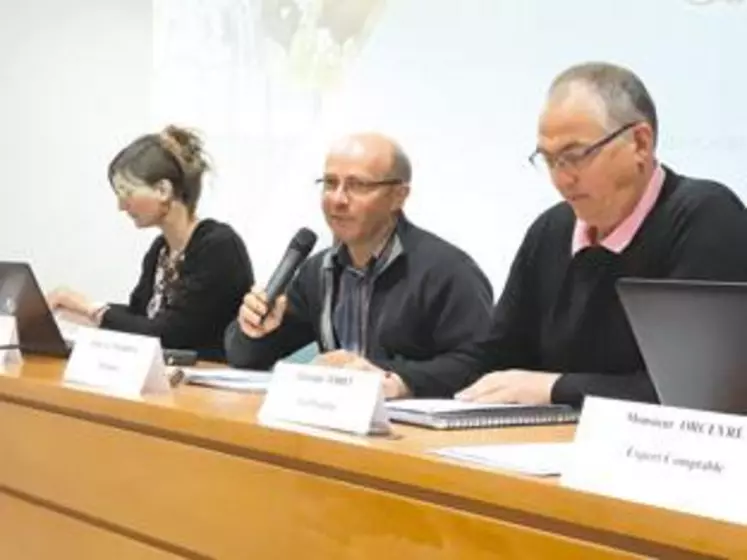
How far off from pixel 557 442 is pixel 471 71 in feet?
5.54

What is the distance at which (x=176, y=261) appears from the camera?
279cm

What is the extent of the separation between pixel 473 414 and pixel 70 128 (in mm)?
2955

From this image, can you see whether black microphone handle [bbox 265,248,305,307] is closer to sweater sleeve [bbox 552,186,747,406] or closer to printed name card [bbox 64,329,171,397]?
printed name card [bbox 64,329,171,397]

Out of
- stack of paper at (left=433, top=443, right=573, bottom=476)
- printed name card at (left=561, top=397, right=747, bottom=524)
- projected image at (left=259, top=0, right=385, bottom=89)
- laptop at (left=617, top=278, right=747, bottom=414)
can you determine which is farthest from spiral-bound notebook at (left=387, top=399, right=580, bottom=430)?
projected image at (left=259, top=0, right=385, bottom=89)

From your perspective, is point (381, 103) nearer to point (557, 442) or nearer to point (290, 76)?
point (290, 76)

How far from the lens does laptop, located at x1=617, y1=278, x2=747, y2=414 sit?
107cm

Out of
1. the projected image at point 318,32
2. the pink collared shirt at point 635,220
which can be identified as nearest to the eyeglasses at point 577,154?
the pink collared shirt at point 635,220

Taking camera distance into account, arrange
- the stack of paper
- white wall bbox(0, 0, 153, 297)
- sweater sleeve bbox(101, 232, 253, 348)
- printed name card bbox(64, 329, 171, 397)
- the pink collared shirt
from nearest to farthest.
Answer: the stack of paper, printed name card bbox(64, 329, 171, 397), the pink collared shirt, sweater sleeve bbox(101, 232, 253, 348), white wall bbox(0, 0, 153, 297)

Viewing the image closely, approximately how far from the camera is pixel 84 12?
159 inches

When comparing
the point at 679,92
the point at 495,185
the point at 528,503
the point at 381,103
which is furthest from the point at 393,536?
the point at 381,103

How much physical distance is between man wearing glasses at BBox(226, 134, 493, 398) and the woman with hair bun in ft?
1.29

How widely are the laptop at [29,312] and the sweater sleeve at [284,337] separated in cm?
30

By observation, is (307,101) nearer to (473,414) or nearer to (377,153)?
(377,153)

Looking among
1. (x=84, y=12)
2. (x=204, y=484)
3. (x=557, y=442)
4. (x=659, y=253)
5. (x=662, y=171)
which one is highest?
(x=84, y=12)
